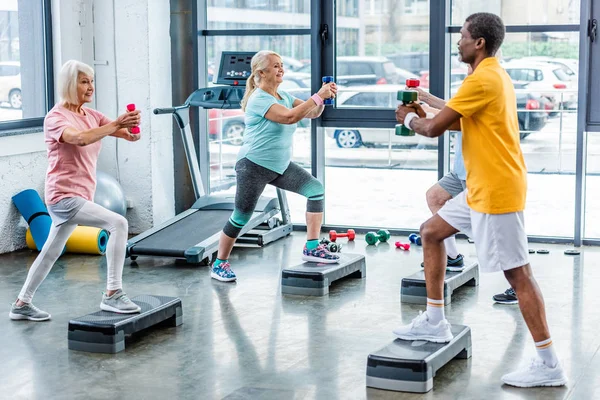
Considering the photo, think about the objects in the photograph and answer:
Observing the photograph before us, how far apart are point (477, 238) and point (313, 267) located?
2.06 meters

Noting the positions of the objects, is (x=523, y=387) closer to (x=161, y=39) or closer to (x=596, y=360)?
(x=596, y=360)

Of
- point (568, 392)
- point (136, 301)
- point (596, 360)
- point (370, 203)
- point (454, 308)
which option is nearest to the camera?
point (568, 392)

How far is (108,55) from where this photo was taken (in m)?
7.91

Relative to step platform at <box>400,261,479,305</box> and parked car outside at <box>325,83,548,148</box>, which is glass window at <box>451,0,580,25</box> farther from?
step platform at <box>400,261,479,305</box>

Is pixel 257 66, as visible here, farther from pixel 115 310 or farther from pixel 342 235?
pixel 342 235

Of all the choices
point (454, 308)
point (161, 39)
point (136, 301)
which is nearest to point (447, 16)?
point (161, 39)

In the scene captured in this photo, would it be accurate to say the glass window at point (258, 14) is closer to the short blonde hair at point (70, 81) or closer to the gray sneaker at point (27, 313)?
the short blonde hair at point (70, 81)

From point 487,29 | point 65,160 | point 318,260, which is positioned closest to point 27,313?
point 65,160

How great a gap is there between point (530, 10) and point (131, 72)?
3271mm

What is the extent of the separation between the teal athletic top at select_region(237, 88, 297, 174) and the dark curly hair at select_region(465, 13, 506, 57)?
1.94m

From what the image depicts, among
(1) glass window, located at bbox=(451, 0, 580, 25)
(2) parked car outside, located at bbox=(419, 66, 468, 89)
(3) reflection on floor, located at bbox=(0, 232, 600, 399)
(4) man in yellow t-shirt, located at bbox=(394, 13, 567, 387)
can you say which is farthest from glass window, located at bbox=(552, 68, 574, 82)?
(4) man in yellow t-shirt, located at bbox=(394, 13, 567, 387)

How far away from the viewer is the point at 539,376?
3.99 meters

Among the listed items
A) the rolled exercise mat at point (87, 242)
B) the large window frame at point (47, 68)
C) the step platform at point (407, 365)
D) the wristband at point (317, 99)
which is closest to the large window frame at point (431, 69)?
the large window frame at point (47, 68)

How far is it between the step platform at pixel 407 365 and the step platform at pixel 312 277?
61.4 inches
